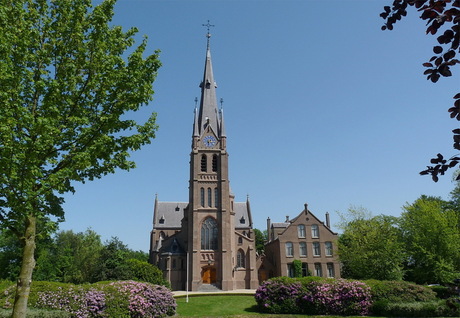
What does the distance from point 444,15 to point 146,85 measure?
1019 cm

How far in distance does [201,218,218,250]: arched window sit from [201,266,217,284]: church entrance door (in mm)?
2632

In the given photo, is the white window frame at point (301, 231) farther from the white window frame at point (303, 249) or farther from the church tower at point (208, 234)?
the church tower at point (208, 234)

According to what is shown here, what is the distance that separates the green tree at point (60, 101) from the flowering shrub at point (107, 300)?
7.35 m

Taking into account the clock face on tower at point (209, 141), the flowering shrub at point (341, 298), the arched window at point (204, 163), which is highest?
the clock face on tower at point (209, 141)

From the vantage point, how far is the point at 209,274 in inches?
1729

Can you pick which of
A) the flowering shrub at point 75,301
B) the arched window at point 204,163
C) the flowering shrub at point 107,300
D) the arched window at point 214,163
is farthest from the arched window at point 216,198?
the flowering shrub at point 75,301

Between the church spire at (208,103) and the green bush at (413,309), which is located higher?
the church spire at (208,103)

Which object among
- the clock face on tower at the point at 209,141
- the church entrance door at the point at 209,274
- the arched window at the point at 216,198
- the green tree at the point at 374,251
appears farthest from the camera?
the clock face on tower at the point at 209,141

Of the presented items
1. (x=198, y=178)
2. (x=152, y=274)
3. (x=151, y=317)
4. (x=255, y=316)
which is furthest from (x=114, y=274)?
(x=198, y=178)

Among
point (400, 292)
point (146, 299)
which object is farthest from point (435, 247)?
point (146, 299)

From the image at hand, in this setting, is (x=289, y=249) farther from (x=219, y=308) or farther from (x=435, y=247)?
(x=219, y=308)

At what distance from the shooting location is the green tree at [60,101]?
1000 centimetres

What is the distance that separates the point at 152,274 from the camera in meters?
32.4

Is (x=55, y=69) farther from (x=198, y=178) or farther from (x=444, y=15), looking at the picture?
(x=198, y=178)
